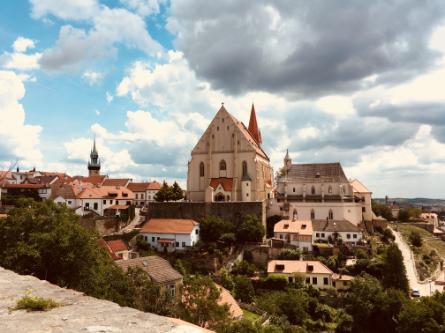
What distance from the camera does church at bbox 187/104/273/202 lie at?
66562mm

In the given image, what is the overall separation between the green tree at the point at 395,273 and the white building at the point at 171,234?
85.4 ft

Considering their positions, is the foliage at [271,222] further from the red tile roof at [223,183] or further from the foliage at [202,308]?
the foliage at [202,308]

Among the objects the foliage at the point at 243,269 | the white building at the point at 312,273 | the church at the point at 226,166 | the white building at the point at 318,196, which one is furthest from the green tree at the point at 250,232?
the church at the point at 226,166

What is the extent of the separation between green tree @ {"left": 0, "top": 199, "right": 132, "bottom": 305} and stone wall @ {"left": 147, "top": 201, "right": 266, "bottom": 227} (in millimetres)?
38458

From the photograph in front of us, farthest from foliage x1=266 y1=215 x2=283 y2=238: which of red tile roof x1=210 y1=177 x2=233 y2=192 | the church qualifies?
red tile roof x1=210 y1=177 x2=233 y2=192

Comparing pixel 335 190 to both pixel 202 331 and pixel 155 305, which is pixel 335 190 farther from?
pixel 202 331

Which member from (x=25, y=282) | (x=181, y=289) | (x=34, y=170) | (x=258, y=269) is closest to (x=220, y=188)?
(x=258, y=269)

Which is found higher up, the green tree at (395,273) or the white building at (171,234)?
the white building at (171,234)

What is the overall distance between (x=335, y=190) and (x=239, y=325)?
46.1 meters

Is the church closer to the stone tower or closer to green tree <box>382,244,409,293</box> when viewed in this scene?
green tree <box>382,244,409,293</box>

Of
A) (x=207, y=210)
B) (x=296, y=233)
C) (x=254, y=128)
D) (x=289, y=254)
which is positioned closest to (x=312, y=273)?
(x=289, y=254)

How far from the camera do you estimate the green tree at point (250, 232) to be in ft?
180

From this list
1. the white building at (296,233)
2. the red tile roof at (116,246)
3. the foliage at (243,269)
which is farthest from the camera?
the white building at (296,233)

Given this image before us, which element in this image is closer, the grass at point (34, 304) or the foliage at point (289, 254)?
the grass at point (34, 304)
